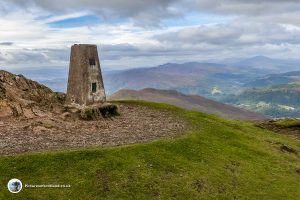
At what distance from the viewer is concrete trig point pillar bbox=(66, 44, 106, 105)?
49062 millimetres

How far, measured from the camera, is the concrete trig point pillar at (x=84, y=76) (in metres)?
49.1

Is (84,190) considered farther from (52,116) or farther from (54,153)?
(52,116)

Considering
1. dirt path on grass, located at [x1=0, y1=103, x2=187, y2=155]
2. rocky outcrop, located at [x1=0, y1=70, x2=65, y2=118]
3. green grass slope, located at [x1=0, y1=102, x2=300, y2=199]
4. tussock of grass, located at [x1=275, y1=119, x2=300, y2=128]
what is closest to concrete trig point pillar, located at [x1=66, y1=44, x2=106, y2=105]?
rocky outcrop, located at [x1=0, y1=70, x2=65, y2=118]

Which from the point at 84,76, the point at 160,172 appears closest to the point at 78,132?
the point at 84,76

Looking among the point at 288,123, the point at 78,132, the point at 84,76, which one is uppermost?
the point at 84,76

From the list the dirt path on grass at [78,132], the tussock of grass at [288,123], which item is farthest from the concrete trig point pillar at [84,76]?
the tussock of grass at [288,123]

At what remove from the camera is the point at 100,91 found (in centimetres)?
5081

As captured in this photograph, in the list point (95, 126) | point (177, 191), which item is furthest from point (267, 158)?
point (95, 126)

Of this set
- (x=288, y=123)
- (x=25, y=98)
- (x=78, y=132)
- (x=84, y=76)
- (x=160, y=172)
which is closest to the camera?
(x=160, y=172)

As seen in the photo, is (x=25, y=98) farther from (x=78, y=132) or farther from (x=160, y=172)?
(x=160, y=172)

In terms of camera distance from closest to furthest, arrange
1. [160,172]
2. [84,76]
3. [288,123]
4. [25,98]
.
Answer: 1. [160,172]
2. [25,98]
3. [84,76]
4. [288,123]

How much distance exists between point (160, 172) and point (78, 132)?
12.1 metres

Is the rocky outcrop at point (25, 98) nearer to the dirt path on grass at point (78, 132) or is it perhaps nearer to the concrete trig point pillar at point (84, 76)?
the dirt path on grass at point (78, 132)

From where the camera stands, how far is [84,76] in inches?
1928
